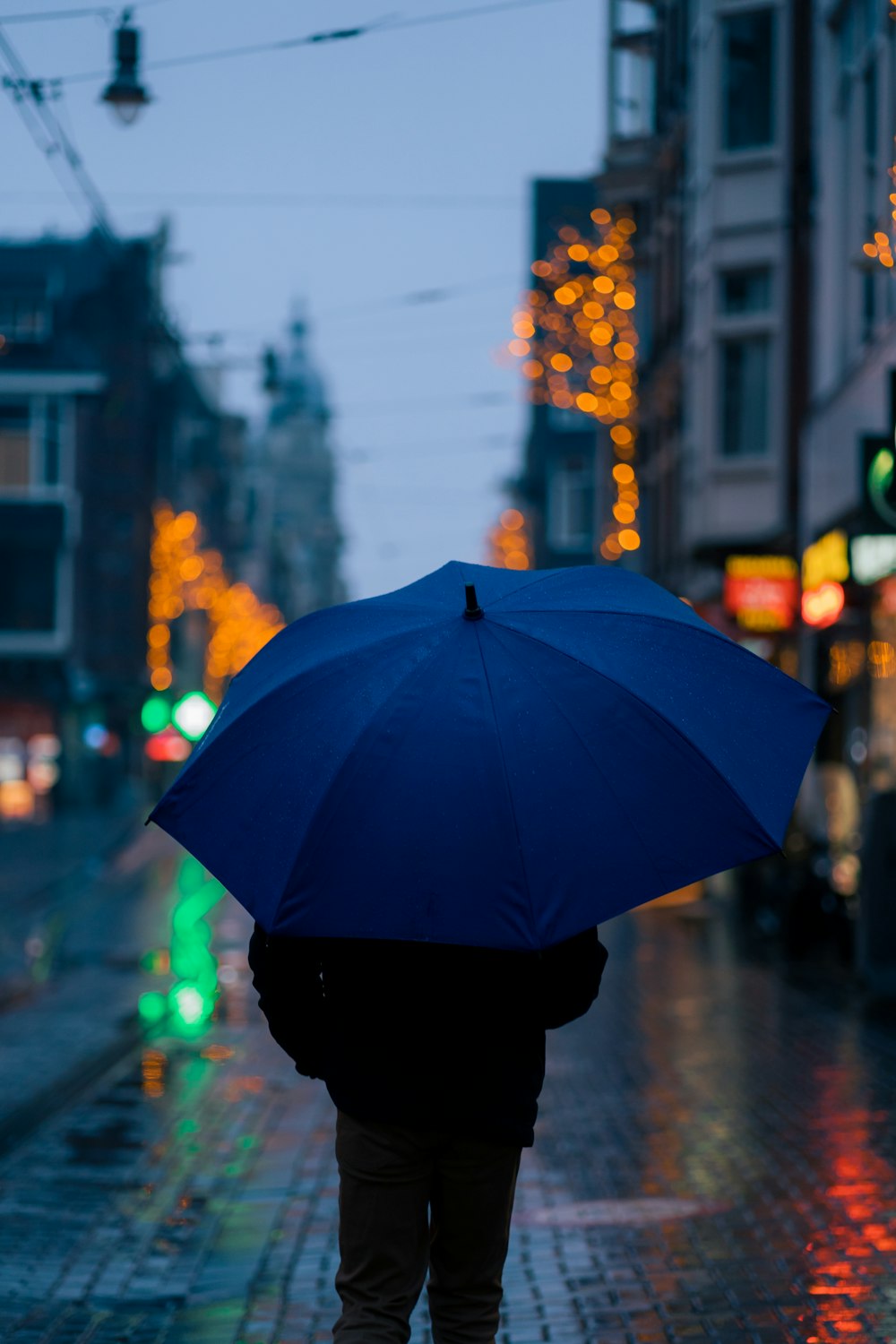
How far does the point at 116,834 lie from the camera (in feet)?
131

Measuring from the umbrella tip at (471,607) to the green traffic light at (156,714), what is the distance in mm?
35202

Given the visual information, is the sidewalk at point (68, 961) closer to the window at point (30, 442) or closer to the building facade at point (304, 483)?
the window at point (30, 442)

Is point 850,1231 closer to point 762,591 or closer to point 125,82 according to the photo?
point 125,82

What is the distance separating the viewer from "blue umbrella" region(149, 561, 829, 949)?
3.40 metres

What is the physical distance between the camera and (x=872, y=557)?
48.7ft

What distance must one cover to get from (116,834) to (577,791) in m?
37.4

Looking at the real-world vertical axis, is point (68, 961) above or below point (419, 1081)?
below

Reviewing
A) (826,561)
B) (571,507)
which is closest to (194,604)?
(571,507)

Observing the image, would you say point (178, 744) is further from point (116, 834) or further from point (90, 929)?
point (90, 929)

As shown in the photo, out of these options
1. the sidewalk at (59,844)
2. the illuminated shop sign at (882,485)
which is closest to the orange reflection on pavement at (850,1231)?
the illuminated shop sign at (882,485)

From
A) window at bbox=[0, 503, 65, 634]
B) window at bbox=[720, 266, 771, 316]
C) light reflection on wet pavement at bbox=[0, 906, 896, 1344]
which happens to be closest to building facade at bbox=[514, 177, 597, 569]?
window at bbox=[0, 503, 65, 634]

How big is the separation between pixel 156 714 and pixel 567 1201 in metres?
32.3

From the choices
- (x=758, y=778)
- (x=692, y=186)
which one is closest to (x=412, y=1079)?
(x=758, y=778)

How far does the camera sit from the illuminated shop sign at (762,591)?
22.8 m
